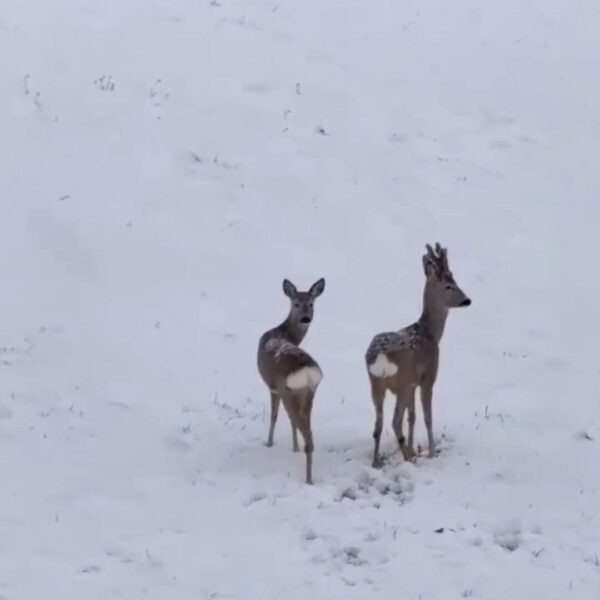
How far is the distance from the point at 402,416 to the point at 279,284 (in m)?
3.72

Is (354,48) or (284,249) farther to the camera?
(354,48)

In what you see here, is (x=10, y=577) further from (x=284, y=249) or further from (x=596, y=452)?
(x=284, y=249)

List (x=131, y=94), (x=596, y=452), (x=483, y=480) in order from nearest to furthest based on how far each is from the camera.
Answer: (x=483, y=480) → (x=596, y=452) → (x=131, y=94)

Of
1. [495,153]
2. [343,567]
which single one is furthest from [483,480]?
[495,153]

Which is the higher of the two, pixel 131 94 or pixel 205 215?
pixel 131 94

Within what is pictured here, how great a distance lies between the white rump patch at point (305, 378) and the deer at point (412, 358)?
1.45 ft

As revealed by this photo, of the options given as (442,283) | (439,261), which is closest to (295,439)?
(442,283)

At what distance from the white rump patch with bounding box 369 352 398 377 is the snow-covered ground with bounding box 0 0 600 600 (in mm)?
611

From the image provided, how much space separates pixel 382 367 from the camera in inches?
321

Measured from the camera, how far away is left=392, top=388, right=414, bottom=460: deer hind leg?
330 inches

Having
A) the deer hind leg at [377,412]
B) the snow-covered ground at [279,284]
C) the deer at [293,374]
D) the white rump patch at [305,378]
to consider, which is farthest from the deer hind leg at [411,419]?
the white rump patch at [305,378]

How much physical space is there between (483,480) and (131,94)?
856 centimetres

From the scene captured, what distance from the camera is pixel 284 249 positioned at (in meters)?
12.7

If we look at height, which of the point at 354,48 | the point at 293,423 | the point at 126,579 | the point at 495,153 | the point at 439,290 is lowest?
the point at 126,579
